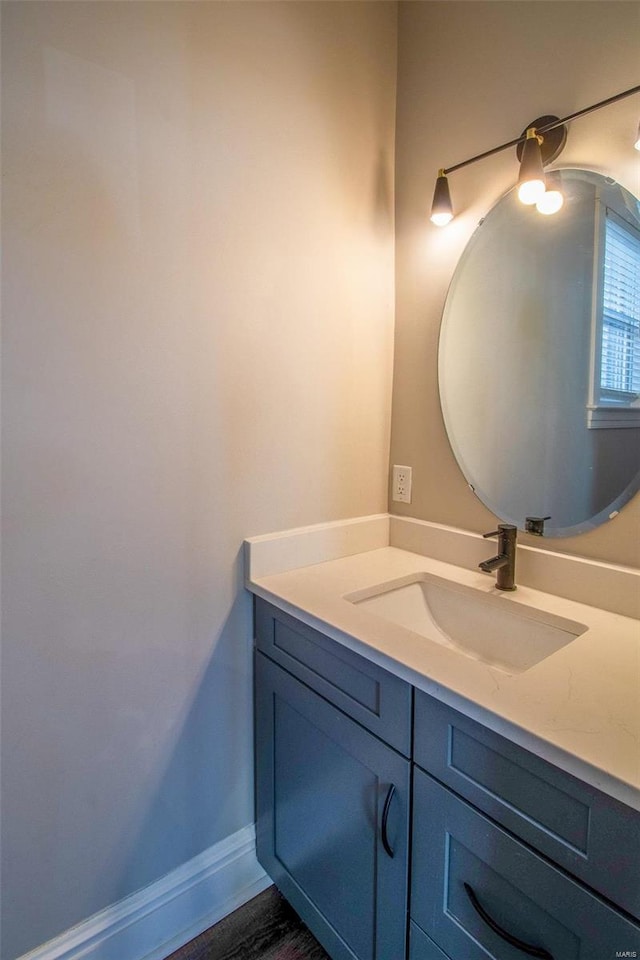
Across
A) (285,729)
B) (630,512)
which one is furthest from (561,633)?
(285,729)

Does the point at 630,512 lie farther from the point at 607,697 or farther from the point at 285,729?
the point at 285,729

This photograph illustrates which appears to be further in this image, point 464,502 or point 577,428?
point 464,502

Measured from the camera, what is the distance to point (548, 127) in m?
1.06

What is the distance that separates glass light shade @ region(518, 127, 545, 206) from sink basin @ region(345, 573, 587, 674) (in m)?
0.91

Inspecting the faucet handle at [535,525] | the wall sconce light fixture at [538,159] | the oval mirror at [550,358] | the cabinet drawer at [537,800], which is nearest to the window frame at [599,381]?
the oval mirror at [550,358]

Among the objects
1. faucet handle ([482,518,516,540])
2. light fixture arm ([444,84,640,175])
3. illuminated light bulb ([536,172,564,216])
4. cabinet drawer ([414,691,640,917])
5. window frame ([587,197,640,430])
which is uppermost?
light fixture arm ([444,84,640,175])

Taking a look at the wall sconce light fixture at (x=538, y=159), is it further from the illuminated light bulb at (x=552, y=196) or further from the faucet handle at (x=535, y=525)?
the faucet handle at (x=535, y=525)

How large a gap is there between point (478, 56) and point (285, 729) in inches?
70.6

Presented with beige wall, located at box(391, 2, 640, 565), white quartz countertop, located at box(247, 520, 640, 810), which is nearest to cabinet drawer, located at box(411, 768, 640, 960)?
white quartz countertop, located at box(247, 520, 640, 810)

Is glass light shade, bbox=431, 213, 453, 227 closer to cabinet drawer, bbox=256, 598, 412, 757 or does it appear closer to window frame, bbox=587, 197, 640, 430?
window frame, bbox=587, 197, 640, 430

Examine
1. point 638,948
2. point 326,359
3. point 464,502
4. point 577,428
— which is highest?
point 326,359

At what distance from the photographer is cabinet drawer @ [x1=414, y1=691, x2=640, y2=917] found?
56cm

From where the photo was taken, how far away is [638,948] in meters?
0.55

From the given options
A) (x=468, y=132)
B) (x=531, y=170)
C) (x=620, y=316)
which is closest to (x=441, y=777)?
(x=620, y=316)
